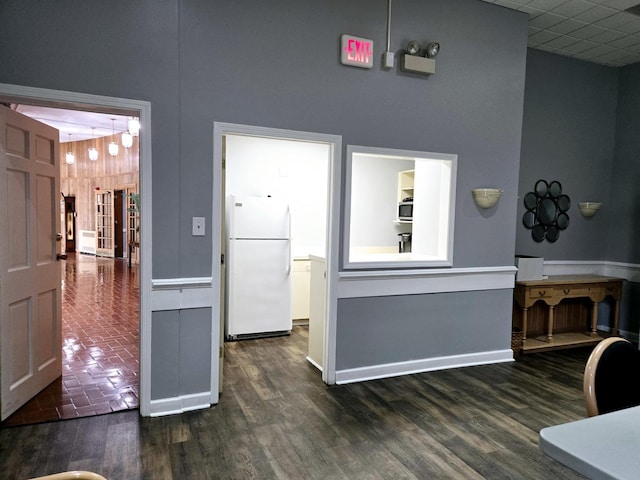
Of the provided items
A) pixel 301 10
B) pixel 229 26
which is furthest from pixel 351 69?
pixel 229 26

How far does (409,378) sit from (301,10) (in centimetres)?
316

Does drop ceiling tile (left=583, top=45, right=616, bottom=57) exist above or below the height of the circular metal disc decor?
above

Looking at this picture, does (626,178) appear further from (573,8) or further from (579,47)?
(573,8)

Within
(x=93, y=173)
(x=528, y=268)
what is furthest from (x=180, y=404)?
(x=93, y=173)

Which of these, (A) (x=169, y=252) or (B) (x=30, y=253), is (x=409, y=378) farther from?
(B) (x=30, y=253)

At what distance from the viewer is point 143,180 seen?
2797 millimetres

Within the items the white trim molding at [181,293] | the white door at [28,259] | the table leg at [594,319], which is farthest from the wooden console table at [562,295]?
the white door at [28,259]

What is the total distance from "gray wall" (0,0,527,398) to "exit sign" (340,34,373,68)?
0.18 feet

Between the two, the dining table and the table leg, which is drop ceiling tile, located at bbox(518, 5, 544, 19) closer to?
the table leg

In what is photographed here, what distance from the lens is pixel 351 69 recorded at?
3.40m

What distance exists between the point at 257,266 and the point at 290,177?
4.60 ft

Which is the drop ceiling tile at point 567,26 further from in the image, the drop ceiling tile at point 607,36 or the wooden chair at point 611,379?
the wooden chair at point 611,379

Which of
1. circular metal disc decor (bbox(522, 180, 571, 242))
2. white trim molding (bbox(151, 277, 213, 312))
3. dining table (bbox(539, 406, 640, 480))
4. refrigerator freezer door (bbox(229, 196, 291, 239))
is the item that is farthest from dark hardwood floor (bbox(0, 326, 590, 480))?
circular metal disc decor (bbox(522, 180, 571, 242))

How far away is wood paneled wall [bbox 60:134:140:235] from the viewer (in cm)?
1072
